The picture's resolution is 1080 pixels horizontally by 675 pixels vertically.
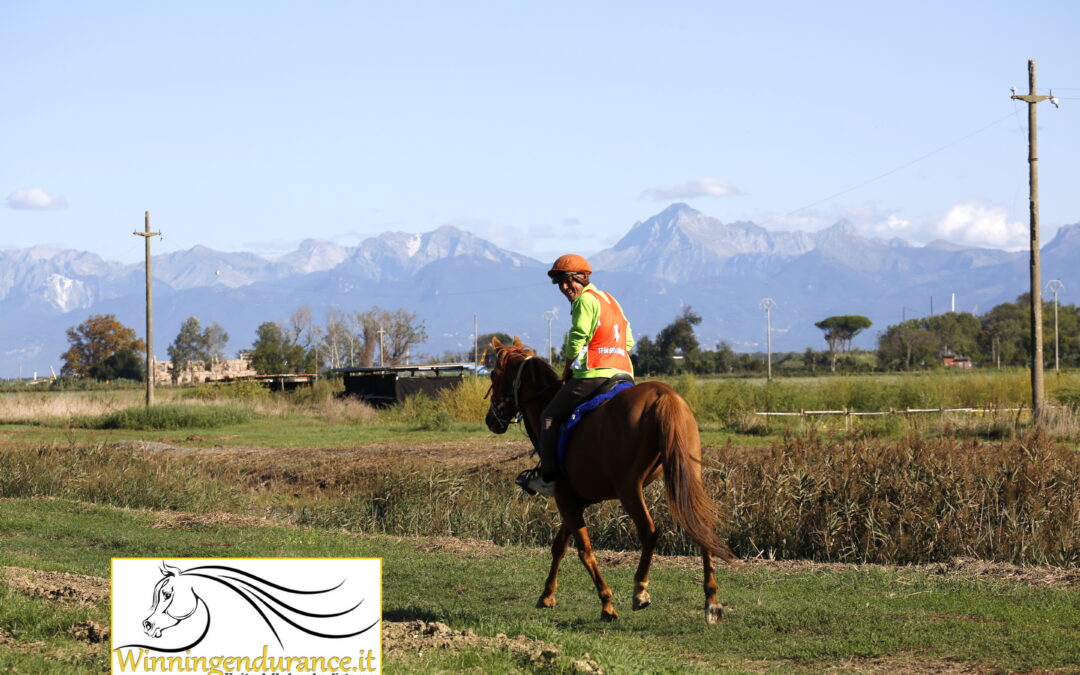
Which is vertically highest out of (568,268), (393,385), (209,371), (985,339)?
(985,339)

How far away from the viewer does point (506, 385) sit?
417 inches

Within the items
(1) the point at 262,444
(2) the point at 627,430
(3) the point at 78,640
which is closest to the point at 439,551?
(2) the point at 627,430

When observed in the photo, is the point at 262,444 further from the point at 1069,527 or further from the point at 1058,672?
the point at 1058,672

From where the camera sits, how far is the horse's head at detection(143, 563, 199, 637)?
19.4 ft

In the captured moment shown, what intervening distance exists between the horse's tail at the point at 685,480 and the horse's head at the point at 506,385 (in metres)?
2.17

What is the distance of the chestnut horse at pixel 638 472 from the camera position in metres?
8.46

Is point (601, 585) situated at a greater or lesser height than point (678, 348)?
lesser

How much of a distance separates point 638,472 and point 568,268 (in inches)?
72.0

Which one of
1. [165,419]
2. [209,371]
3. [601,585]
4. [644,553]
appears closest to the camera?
[644,553]

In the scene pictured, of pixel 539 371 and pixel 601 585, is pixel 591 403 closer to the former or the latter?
pixel 539 371

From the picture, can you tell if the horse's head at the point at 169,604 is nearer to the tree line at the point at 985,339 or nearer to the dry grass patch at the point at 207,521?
the dry grass patch at the point at 207,521

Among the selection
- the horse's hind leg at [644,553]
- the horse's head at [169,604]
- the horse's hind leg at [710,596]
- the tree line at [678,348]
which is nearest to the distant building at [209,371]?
the tree line at [678,348]

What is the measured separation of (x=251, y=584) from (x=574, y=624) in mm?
3842

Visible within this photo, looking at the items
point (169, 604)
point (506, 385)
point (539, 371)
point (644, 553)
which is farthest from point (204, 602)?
point (506, 385)
